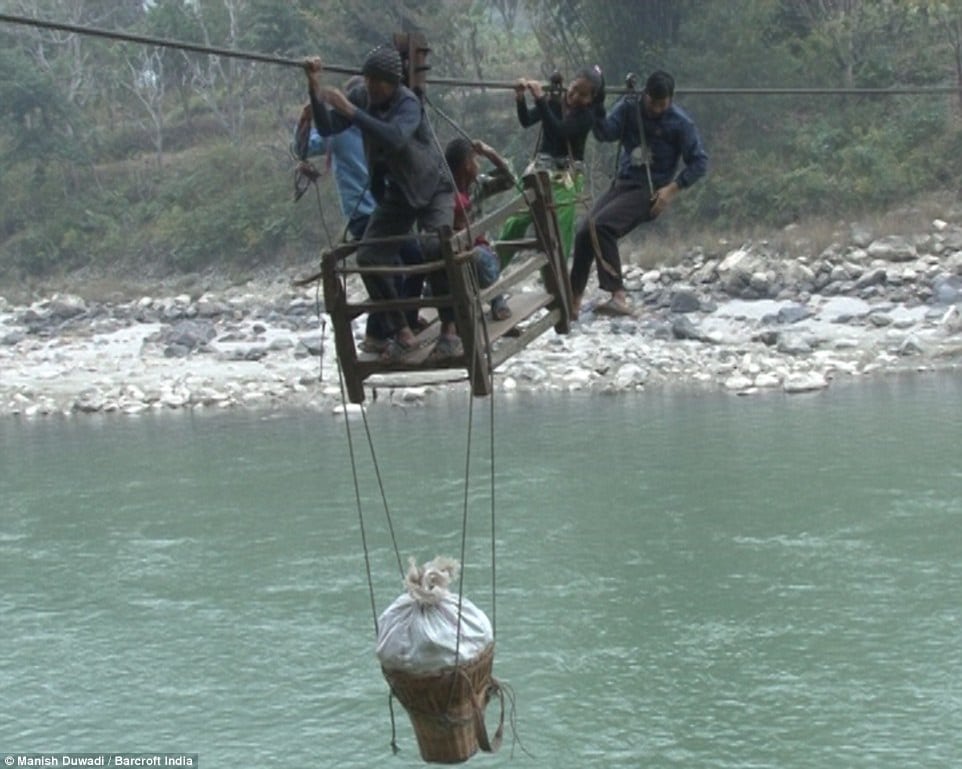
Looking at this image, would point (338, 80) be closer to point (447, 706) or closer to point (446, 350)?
point (446, 350)

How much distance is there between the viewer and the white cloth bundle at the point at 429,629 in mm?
5445

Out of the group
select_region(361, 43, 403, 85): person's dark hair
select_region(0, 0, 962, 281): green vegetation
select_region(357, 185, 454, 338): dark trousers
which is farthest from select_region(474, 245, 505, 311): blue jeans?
select_region(0, 0, 962, 281): green vegetation

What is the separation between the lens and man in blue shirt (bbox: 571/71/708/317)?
7133 mm

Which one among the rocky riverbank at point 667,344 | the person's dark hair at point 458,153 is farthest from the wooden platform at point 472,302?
the rocky riverbank at point 667,344

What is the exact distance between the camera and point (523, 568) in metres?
14.5

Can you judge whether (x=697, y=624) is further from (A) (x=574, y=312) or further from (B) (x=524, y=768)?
(A) (x=574, y=312)

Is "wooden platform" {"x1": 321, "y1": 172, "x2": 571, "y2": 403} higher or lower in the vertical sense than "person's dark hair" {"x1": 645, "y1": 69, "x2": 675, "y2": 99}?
lower

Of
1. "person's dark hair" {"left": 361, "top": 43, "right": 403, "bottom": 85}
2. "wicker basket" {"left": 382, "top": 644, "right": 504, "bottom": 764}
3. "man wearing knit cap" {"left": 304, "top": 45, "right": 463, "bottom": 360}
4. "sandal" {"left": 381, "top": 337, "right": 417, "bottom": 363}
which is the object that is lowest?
"wicker basket" {"left": 382, "top": 644, "right": 504, "bottom": 764}

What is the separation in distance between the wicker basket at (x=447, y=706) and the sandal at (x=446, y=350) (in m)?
1.02

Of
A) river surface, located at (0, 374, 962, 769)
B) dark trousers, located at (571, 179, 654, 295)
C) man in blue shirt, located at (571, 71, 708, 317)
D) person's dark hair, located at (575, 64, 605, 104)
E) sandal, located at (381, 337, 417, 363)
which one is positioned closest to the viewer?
sandal, located at (381, 337, 417, 363)

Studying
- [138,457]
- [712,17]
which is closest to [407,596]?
[138,457]

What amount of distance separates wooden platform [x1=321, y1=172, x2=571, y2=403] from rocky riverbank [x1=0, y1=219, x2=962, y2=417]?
15269mm

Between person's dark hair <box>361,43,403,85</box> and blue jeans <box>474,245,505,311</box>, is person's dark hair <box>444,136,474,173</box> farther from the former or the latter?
person's dark hair <box>361,43,403,85</box>

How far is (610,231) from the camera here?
7.34 meters
